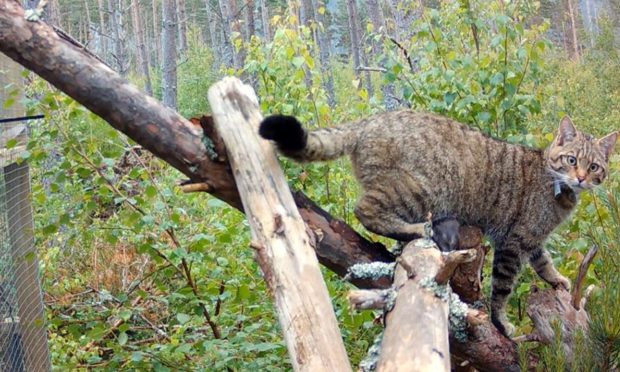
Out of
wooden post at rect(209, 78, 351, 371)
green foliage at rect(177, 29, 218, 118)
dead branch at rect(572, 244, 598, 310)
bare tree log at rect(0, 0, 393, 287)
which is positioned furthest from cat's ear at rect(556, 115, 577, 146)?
green foliage at rect(177, 29, 218, 118)

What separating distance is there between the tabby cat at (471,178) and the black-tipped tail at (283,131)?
0.10 meters

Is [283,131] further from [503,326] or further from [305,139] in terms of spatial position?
[503,326]

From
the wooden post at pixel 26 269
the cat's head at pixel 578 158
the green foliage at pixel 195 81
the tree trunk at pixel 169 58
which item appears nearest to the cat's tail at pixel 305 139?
the cat's head at pixel 578 158

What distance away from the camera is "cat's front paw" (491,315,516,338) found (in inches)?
157

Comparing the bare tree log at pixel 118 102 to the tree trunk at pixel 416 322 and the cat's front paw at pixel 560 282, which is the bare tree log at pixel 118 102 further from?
the cat's front paw at pixel 560 282

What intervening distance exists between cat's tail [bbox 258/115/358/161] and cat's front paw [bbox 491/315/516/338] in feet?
4.16

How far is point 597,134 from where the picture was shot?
11750mm

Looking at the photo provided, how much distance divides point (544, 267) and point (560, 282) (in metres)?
0.13

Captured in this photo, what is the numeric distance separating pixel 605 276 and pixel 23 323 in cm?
285

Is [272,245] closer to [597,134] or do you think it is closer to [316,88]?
[316,88]

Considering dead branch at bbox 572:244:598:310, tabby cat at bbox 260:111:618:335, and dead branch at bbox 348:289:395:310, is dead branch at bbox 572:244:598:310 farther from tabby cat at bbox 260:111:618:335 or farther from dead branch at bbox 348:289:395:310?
dead branch at bbox 348:289:395:310

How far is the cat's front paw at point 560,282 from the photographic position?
13.5 feet

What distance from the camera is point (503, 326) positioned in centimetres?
403

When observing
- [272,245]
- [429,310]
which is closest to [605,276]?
[429,310]
